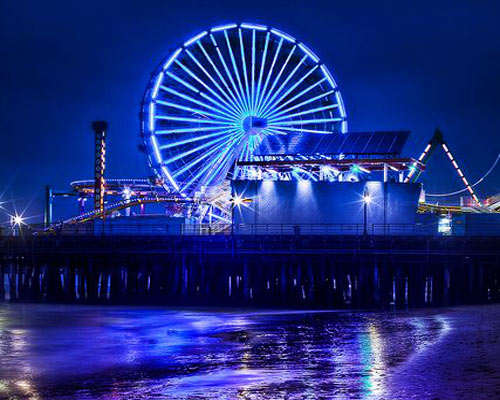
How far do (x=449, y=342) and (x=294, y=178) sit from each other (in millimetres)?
39320

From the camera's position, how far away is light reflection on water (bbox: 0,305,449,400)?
2330 centimetres

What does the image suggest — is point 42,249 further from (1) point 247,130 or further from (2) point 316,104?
(2) point 316,104

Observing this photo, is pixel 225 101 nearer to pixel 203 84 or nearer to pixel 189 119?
pixel 203 84

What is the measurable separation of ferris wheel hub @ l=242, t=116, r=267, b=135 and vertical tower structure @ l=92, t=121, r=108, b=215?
19401 millimetres

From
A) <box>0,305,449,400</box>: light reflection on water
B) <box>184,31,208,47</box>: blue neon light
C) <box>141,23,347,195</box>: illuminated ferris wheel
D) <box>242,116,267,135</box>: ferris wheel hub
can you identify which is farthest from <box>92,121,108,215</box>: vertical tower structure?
<box>0,305,449,400</box>: light reflection on water

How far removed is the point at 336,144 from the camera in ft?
225

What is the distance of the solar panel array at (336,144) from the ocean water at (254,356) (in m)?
25.0

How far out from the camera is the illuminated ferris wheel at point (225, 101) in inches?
3049

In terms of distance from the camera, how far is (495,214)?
218 feet

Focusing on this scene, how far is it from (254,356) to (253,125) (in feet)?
171

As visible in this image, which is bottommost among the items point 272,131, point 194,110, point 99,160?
point 99,160

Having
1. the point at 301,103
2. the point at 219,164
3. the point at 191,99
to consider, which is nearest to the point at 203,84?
the point at 191,99

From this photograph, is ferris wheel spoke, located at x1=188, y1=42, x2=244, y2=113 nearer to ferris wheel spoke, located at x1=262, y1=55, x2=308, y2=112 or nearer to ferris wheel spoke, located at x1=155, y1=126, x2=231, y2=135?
ferris wheel spoke, located at x1=262, y1=55, x2=308, y2=112

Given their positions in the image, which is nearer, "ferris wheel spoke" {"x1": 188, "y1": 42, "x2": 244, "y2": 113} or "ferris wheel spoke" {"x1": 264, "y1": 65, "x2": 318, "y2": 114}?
"ferris wheel spoke" {"x1": 188, "y1": 42, "x2": 244, "y2": 113}
